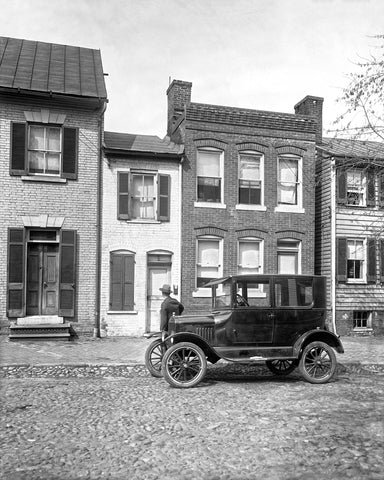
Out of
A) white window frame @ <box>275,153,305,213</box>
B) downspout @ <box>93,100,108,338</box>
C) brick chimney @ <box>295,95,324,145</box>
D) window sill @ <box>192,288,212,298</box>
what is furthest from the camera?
brick chimney @ <box>295,95,324,145</box>

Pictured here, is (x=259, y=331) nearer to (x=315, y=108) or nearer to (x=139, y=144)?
(x=139, y=144)

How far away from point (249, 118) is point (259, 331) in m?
11.3

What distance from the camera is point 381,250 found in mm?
20656

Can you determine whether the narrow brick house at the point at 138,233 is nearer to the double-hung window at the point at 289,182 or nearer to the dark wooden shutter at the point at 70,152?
the dark wooden shutter at the point at 70,152

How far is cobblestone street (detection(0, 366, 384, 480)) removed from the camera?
207 inches

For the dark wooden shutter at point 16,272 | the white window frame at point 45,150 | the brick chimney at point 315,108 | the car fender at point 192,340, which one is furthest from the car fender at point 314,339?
the brick chimney at point 315,108

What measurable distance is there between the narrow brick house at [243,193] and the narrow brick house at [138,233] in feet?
1.68

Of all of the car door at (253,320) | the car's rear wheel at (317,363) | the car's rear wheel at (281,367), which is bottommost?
the car's rear wheel at (281,367)

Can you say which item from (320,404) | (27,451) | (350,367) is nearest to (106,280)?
(350,367)

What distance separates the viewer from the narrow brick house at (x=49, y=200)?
→ 16.5 m

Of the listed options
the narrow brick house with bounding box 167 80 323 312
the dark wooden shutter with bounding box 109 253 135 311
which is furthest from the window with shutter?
the narrow brick house with bounding box 167 80 323 312

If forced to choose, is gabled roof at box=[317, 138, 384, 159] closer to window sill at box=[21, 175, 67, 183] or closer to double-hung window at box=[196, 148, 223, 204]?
double-hung window at box=[196, 148, 223, 204]

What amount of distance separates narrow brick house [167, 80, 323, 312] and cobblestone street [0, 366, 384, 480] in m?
9.07

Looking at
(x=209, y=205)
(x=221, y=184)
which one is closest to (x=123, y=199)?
(x=209, y=205)
